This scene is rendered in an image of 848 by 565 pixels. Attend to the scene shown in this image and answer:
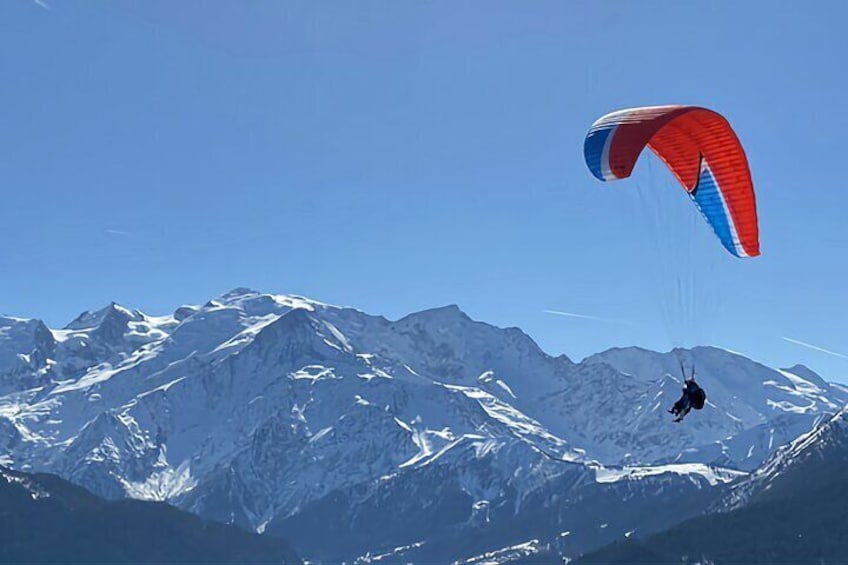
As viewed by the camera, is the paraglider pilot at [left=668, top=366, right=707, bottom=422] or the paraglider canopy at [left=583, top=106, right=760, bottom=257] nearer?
the paraglider pilot at [left=668, top=366, right=707, bottom=422]

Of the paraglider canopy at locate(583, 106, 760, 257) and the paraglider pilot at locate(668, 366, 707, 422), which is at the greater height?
the paraglider canopy at locate(583, 106, 760, 257)

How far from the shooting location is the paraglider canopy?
73.6 meters

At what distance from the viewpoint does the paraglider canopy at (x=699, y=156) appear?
7362 centimetres

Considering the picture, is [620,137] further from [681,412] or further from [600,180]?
[681,412]

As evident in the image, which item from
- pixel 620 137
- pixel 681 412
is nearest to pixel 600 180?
pixel 620 137

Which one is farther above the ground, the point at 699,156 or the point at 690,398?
the point at 699,156

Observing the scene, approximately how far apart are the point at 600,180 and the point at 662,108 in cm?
608

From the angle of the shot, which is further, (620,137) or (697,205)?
(697,205)

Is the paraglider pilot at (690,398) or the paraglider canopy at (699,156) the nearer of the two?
the paraglider pilot at (690,398)

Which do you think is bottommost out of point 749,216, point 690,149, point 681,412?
point 681,412

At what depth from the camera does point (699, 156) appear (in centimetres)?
7706

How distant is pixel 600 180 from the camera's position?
75500 millimetres

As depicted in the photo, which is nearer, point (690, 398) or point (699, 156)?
point (690, 398)

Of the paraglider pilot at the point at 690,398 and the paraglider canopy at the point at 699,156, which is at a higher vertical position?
the paraglider canopy at the point at 699,156
